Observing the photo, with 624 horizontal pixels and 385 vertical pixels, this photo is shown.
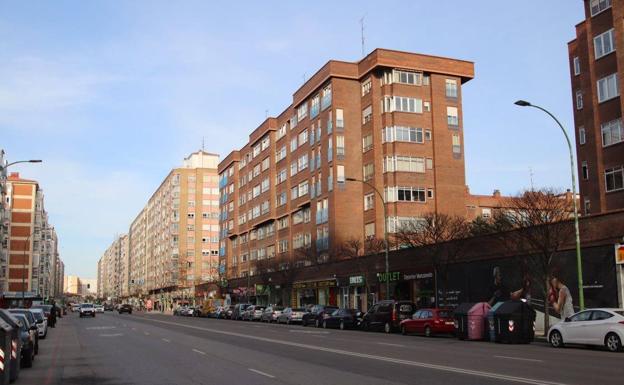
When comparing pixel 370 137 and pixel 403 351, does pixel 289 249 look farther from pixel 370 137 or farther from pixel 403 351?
pixel 403 351

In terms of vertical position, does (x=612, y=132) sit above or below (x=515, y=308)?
above

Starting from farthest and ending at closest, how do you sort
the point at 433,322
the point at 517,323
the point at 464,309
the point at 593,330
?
the point at 433,322 < the point at 464,309 < the point at 517,323 < the point at 593,330

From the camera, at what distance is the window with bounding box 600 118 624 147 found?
39.5 m

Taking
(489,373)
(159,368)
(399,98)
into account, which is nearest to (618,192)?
(399,98)

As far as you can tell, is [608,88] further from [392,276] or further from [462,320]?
[462,320]

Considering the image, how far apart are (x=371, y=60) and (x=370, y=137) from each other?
712cm

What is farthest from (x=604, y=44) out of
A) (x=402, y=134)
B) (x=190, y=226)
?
(x=190, y=226)

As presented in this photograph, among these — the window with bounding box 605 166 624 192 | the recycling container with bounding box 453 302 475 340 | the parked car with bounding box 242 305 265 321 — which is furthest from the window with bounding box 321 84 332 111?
the recycling container with bounding box 453 302 475 340

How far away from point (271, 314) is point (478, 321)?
31.2 meters

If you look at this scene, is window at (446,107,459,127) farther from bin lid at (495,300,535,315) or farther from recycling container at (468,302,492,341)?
bin lid at (495,300,535,315)

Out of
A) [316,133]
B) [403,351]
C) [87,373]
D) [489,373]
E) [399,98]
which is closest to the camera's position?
[489,373]

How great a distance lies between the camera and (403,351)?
66.3 ft

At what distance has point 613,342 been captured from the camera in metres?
20.5

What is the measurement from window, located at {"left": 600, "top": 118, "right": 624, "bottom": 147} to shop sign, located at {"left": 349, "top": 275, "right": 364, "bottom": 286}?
67.8ft
